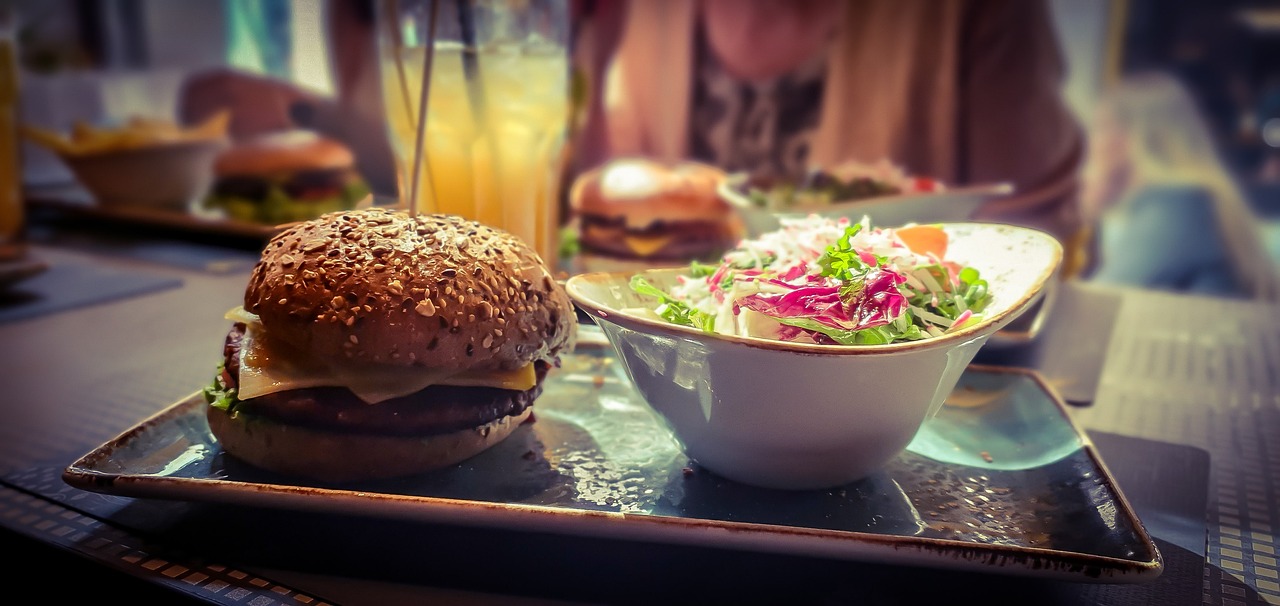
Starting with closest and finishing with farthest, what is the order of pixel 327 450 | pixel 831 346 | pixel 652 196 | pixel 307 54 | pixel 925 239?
pixel 831 346
pixel 327 450
pixel 925 239
pixel 652 196
pixel 307 54

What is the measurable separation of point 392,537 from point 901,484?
601mm

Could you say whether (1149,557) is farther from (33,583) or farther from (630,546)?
(33,583)

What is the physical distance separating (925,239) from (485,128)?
105 cm

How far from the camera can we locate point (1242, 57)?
407 centimetres

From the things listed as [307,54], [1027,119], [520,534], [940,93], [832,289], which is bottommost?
[520,534]

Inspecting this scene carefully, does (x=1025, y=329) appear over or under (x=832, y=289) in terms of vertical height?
under

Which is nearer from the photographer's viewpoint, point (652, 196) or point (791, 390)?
point (791, 390)

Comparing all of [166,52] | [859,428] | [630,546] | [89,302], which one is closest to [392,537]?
[630,546]

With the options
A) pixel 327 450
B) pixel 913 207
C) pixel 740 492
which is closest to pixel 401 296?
pixel 327 450

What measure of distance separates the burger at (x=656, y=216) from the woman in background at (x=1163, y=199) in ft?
7.38

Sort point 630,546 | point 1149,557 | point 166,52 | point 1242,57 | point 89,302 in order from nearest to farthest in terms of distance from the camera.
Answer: point 1149,557 < point 630,546 < point 89,302 < point 1242,57 < point 166,52

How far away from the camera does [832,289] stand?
1.03 m

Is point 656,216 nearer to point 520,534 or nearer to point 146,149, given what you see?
point 520,534

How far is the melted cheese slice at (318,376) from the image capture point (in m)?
1.02
